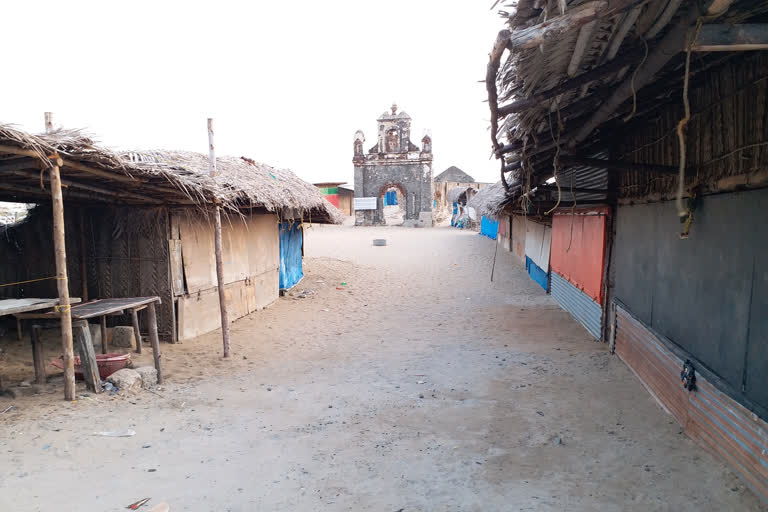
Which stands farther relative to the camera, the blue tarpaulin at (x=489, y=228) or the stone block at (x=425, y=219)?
the stone block at (x=425, y=219)

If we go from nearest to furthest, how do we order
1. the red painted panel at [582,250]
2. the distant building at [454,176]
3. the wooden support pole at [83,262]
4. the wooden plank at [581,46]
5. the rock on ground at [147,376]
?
1. the wooden plank at [581,46]
2. the rock on ground at [147,376]
3. the red painted panel at [582,250]
4. the wooden support pole at [83,262]
5. the distant building at [454,176]

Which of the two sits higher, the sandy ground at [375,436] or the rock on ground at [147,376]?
the rock on ground at [147,376]

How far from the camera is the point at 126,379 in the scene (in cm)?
491

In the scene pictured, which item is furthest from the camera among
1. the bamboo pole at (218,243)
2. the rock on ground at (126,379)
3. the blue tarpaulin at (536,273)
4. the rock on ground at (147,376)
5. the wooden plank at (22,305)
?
the blue tarpaulin at (536,273)

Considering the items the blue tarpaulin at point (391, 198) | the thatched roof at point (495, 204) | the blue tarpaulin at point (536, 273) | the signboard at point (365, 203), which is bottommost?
the blue tarpaulin at point (536, 273)

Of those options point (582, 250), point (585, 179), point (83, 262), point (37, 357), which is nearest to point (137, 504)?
point (37, 357)

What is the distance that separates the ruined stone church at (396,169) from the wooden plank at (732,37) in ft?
99.9

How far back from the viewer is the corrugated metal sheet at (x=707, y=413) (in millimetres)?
2736

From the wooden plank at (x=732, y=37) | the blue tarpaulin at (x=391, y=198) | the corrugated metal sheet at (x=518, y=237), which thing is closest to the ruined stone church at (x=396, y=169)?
the blue tarpaulin at (x=391, y=198)

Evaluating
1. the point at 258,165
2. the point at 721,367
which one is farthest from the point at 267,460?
the point at 258,165

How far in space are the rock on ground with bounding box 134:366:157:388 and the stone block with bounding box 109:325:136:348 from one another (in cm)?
147

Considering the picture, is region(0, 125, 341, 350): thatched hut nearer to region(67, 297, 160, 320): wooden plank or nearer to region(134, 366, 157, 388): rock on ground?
region(67, 297, 160, 320): wooden plank

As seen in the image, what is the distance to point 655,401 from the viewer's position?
4.36 metres

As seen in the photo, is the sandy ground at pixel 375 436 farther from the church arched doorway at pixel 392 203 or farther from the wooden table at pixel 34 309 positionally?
the church arched doorway at pixel 392 203
